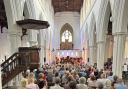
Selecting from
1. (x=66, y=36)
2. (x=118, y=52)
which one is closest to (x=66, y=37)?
(x=66, y=36)

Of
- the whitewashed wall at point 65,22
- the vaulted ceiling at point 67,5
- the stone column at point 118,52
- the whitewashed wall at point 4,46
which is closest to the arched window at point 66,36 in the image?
the whitewashed wall at point 65,22

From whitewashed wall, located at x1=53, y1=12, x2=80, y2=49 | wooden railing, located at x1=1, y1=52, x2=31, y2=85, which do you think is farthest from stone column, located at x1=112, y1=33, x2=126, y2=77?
whitewashed wall, located at x1=53, y1=12, x2=80, y2=49

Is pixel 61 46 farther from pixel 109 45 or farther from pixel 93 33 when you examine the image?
pixel 93 33

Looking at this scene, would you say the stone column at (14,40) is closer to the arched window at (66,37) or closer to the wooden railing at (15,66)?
the wooden railing at (15,66)

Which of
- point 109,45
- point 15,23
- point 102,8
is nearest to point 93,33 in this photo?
point 109,45

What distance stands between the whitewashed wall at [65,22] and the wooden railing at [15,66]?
28683 millimetres

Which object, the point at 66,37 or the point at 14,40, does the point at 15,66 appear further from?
the point at 66,37

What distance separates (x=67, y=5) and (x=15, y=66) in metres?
26.9

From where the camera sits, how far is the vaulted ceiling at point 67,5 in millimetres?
33619

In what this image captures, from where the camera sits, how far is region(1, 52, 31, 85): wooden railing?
8914mm

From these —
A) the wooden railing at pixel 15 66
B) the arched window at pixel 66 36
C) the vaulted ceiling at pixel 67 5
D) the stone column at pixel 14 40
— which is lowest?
the wooden railing at pixel 15 66

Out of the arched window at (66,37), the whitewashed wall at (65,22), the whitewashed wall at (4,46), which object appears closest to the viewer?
the whitewashed wall at (4,46)

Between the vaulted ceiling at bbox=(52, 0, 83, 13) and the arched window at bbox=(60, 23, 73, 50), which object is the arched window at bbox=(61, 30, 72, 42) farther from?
the vaulted ceiling at bbox=(52, 0, 83, 13)

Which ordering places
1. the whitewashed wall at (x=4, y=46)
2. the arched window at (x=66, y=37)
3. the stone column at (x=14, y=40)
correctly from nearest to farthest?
the stone column at (x=14, y=40)
the whitewashed wall at (x=4, y=46)
the arched window at (x=66, y=37)
